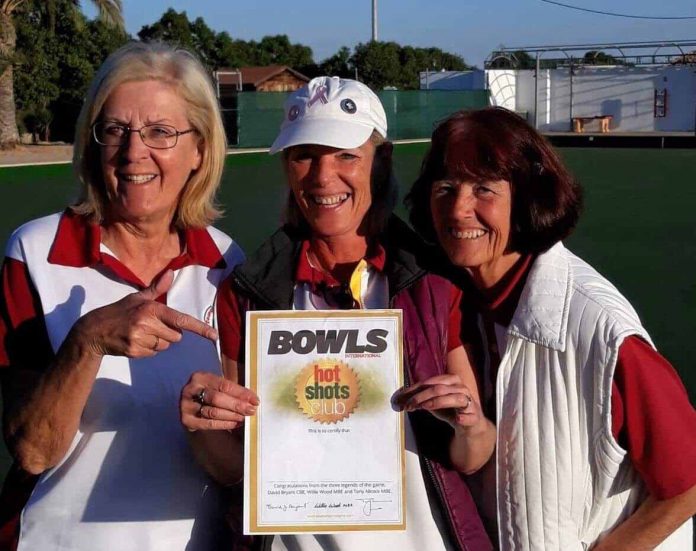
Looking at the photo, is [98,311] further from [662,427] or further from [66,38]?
[66,38]

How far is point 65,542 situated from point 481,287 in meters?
1.27

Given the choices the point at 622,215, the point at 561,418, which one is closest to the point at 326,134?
the point at 561,418

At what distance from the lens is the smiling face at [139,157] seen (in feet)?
8.46

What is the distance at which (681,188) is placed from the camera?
63.2 feet

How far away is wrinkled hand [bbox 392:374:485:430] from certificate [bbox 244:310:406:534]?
0.05 meters

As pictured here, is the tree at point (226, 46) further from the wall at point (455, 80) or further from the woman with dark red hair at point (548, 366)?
the woman with dark red hair at point (548, 366)

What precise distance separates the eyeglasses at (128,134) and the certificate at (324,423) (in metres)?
0.66

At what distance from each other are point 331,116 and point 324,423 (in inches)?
32.6

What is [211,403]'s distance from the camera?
2143 millimetres

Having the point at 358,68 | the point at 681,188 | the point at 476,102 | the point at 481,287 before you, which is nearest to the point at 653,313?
the point at 481,287

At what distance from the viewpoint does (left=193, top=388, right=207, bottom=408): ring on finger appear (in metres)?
2.15

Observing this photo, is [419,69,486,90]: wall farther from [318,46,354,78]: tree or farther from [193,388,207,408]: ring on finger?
[193,388,207,408]: ring on finger

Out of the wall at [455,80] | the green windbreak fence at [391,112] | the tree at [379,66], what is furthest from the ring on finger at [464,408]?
the tree at [379,66]
